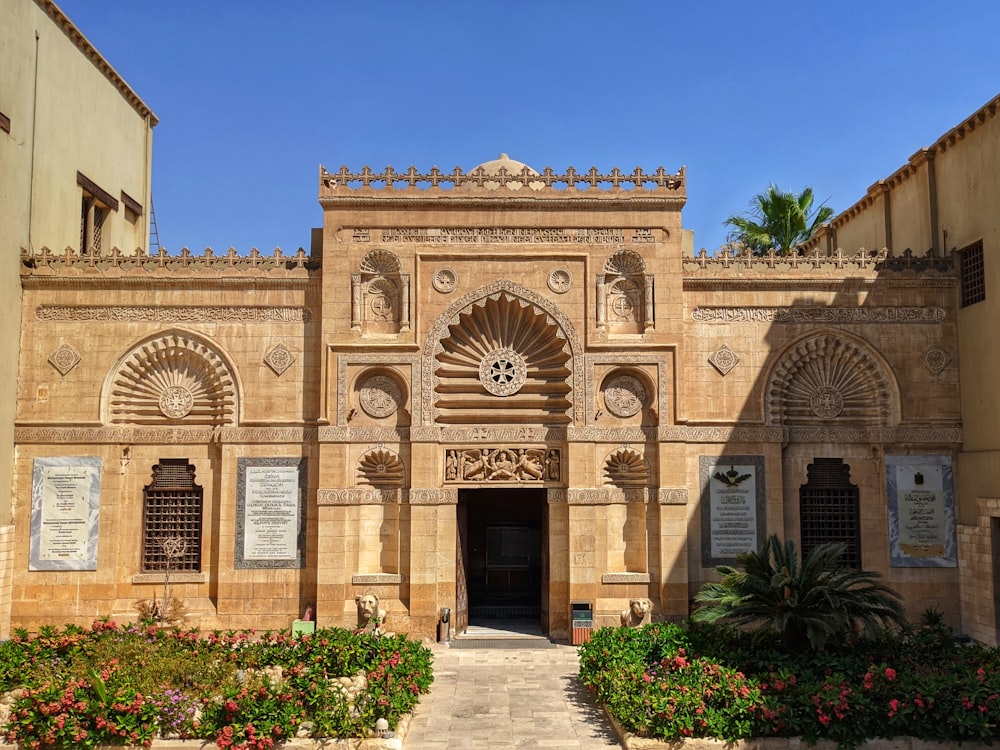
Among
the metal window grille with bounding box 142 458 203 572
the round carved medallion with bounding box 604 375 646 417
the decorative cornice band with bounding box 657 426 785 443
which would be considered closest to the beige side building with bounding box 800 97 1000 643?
the decorative cornice band with bounding box 657 426 785 443

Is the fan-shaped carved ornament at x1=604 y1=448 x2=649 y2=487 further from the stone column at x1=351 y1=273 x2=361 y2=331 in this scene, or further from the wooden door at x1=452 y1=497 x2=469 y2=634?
the stone column at x1=351 y1=273 x2=361 y2=331

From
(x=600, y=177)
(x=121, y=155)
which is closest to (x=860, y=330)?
(x=600, y=177)

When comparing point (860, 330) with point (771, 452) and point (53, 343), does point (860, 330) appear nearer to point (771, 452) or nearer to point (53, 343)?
point (771, 452)

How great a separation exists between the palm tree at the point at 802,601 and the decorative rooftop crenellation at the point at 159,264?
10666 millimetres

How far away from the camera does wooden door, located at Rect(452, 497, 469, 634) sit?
1861 cm

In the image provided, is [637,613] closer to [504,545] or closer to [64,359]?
[504,545]

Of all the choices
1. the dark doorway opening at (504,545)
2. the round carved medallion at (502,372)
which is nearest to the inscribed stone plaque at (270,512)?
the round carved medallion at (502,372)

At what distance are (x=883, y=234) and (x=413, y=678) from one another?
1615cm

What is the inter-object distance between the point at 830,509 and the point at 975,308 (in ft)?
16.3

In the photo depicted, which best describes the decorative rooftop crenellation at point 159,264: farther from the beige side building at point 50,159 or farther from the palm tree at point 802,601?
the palm tree at point 802,601

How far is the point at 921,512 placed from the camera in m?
18.7

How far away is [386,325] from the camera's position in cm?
1908

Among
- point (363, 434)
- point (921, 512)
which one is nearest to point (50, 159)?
point (363, 434)

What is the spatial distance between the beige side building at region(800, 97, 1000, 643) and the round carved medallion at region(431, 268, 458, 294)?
10368 mm
